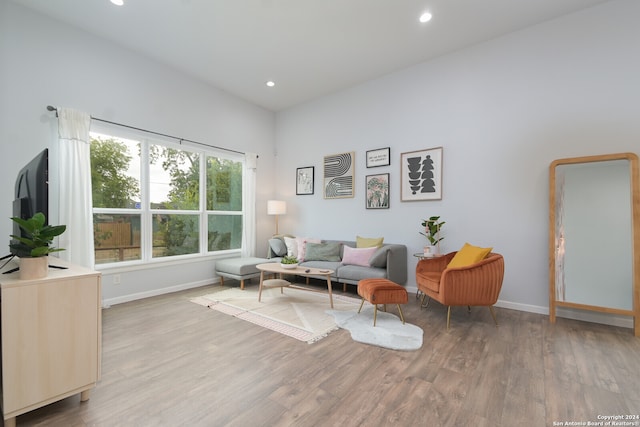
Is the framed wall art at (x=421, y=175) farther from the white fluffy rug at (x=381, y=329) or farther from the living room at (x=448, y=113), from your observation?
the white fluffy rug at (x=381, y=329)

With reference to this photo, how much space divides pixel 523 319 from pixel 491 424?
209 cm

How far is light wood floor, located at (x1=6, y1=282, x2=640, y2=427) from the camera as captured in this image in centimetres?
157

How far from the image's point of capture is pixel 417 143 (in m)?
4.18

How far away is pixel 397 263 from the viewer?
3.94m

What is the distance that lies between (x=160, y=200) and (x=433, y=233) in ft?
13.1

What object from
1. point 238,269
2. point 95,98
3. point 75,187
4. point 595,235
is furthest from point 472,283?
point 95,98

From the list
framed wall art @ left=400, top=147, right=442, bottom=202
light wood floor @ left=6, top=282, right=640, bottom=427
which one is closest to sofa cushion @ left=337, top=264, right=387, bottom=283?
light wood floor @ left=6, top=282, right=640, bottom=427

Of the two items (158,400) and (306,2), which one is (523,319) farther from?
(306,2)

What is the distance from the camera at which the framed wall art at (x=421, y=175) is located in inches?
157

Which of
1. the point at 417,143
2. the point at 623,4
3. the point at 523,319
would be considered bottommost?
the point at 523,319

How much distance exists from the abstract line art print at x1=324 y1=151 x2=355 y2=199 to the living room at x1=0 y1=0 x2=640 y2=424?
0.39ft

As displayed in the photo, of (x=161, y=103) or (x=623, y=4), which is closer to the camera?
(x=623, y=4)

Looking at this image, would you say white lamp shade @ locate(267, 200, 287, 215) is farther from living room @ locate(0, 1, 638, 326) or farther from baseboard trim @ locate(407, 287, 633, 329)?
baseboard trim @ locate(407, 287, 633, 329)

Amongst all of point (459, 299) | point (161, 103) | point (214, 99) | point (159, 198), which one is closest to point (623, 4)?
point (459, 299)
